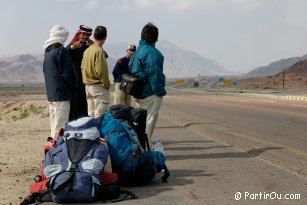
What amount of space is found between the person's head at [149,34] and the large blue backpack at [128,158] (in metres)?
1.69

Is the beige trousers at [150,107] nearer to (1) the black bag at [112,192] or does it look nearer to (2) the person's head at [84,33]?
(2) the person's head at [84,33]

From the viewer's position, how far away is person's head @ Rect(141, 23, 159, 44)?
26.6 ft

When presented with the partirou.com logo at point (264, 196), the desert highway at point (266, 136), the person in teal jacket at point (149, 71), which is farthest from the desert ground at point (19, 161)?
the desert highway at point (266, 136)

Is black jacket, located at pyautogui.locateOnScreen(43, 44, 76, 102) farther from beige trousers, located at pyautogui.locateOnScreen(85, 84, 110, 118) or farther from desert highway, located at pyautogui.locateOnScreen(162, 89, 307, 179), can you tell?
desert highway, located at pyautogui.locateOnScreen(162, 89, 307, 179)

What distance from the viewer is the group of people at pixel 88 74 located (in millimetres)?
7781

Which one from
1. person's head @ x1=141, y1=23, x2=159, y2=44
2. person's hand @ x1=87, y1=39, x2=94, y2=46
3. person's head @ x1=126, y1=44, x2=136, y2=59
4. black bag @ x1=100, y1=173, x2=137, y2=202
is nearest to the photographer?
black bag @ x1=100, y1=173, x2=137, y2=202

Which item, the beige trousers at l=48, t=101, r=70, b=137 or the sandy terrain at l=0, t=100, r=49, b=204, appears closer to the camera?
the sandy terrain at l=0, t=100, r=49, b=204

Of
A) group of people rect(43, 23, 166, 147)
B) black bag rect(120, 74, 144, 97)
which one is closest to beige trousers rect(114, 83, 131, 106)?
group of people rect(43, 23, 166, 147)

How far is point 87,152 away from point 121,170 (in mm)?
706

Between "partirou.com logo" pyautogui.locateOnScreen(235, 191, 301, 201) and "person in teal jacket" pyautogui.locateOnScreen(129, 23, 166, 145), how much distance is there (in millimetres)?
2301

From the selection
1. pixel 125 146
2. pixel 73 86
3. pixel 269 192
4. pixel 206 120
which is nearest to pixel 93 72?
pixel 73 86

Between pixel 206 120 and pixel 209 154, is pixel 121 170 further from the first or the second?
pixel 206 120

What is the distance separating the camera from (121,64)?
11008 millimetres

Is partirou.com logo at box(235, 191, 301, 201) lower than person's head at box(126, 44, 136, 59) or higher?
lower
